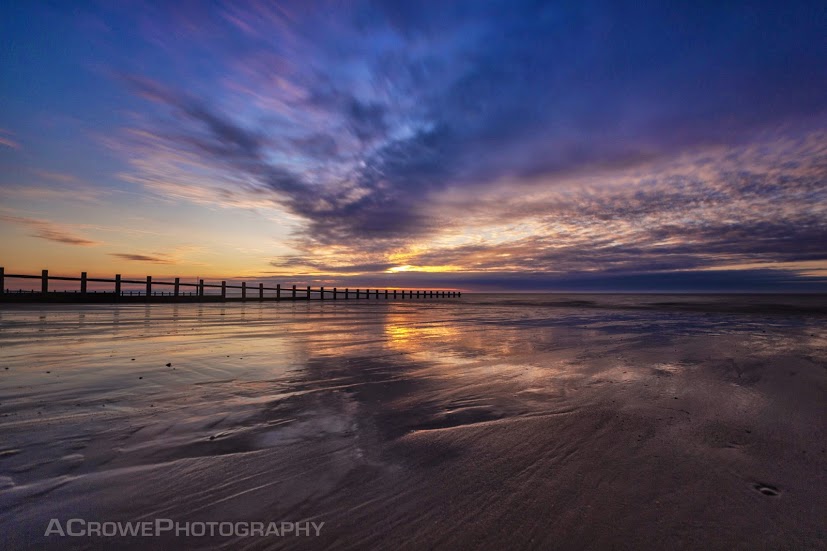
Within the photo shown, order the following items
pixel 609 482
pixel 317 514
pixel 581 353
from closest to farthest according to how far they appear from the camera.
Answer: pixel 317 514 → pixel 609 482 → pixel 581 353

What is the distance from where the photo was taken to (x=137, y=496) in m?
2.03

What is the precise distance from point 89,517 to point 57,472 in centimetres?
72

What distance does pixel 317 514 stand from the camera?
1902 mm

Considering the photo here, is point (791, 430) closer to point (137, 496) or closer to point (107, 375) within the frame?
point (137, 496)

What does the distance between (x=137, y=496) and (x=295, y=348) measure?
5.35 meters

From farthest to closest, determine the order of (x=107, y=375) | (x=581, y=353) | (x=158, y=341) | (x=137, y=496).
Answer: (x=158, y=341), (x=581, y=353), (x=107, y=375), (x=137, y=496)

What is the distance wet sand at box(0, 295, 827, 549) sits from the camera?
1813mm

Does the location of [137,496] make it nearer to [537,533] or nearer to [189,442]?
[189,442]

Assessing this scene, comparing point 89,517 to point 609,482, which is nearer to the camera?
point 89,517

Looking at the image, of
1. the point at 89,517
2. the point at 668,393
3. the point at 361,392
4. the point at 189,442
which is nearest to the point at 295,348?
the point at 361,392

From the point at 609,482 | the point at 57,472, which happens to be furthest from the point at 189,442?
the point at 609,482

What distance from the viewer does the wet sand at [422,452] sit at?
1.81 metres

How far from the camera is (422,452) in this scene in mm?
2652

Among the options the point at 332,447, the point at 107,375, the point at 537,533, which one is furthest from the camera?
the point at 107,375
